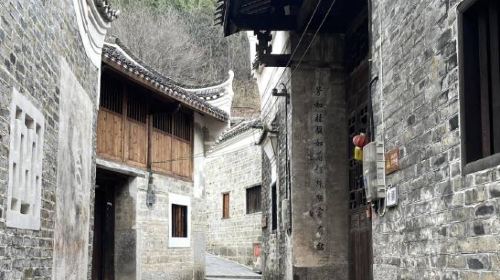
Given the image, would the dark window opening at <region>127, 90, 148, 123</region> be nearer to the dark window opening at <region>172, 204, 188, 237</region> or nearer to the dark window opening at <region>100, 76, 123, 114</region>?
the dark window opening at <region>100, 76, 123, 114</region>

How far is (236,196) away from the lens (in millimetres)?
Result: 25609

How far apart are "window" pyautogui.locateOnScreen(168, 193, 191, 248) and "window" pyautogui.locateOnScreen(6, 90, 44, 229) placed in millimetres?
8961

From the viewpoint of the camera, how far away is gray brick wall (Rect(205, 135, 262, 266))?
24.4 m

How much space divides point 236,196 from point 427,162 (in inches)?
796

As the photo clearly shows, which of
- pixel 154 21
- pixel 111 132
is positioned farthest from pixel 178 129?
pixel 154 21

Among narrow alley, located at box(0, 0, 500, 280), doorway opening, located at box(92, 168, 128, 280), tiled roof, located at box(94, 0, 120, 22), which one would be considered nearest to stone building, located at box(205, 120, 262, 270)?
narrow alley, located at box(0, 0, 500, 280)

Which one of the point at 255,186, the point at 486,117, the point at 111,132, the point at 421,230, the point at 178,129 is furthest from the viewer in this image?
the point at 255,186

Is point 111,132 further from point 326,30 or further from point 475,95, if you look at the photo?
point 475,95

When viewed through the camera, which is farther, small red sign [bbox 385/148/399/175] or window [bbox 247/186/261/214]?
window [bbox 247/186/261/214]

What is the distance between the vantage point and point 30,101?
6746 mm

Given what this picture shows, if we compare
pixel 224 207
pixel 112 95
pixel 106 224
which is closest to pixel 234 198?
pixel 224 207

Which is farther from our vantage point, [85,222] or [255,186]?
[255,186]

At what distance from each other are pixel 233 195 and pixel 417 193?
20195 mm

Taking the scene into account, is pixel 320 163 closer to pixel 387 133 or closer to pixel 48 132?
pixel 387 133
